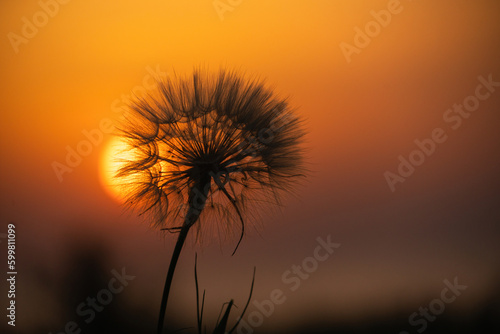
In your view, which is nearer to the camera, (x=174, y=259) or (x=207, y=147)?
(x=174, y=259)

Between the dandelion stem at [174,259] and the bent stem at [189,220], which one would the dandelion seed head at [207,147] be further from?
the dandelion stem at [174,259]

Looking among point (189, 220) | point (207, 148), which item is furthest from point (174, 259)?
point (207, 148)

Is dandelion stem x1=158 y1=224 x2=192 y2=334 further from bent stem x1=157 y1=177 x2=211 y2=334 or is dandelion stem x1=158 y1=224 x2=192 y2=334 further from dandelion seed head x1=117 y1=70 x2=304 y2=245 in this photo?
dandelion seed head x1=117 y1=70 x2=304 y2=245

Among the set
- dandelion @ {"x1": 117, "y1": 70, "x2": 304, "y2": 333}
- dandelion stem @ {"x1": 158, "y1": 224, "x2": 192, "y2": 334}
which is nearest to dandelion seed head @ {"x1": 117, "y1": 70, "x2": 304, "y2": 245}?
dandelion @ {"x1": 117, "y1": 70, "x2": 304, "y2": 333}

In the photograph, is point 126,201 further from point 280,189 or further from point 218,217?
point 280,189

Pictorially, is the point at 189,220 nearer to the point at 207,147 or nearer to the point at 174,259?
the point at 174,259

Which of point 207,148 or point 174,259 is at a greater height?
point 207,148

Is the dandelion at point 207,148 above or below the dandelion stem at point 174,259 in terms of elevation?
above

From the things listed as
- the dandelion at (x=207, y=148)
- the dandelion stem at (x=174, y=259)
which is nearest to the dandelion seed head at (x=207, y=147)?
the dandelion at (x=207, y=148)
